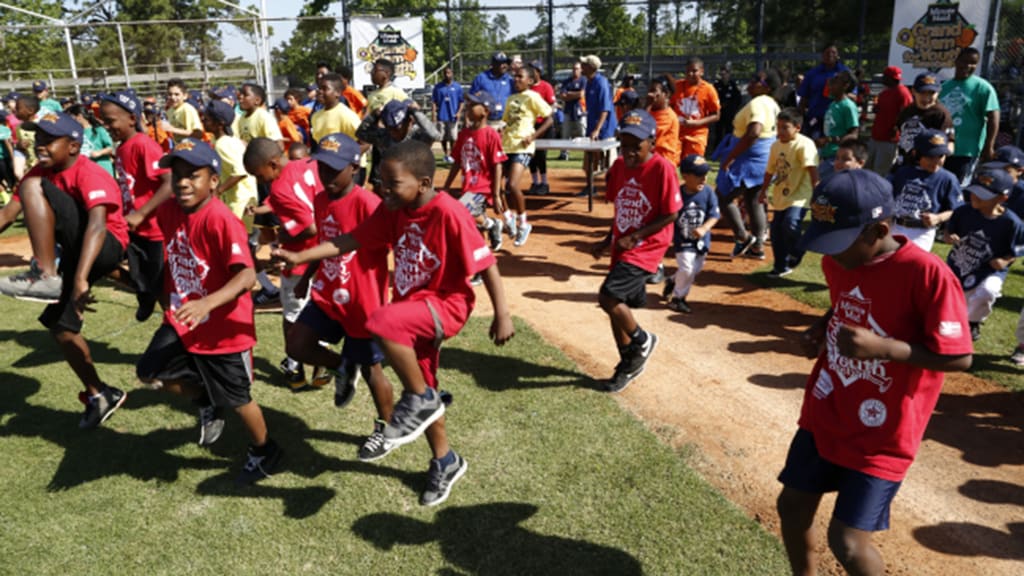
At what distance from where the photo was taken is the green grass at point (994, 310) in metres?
5.87

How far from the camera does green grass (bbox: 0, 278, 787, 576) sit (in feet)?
12.0

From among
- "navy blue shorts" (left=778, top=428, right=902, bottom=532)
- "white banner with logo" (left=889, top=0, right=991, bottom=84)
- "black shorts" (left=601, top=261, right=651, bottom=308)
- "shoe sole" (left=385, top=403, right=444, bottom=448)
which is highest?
"white banner with logo" (left=889, top=0, right=991, bottom=84)

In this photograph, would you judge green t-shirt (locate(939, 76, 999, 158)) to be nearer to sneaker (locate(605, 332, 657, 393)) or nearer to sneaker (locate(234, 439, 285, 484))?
sneaker (locate(605, 332, 657, 393))

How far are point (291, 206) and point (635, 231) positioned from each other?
8.72 feet

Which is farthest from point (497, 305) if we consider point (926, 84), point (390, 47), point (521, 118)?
point (390, 47)

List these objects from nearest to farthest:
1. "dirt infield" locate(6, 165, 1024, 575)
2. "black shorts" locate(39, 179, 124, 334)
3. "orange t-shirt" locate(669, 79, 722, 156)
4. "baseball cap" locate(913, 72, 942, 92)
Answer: "dirt infield" locate(6, 165, 1024, 575)
"black shorts" locate(39, 179, 124, 334)
"baseball cap" locate(913, 72, 942, 92)
"orange t-shirt" locate(669, 79, 722, 156)

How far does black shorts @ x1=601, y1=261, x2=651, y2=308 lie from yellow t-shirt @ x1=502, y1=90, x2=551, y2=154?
17.4 feet

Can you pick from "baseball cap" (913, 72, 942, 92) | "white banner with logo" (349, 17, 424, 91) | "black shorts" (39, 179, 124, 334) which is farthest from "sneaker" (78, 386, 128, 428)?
"white banner with logo" (349, 17, 424, 91)

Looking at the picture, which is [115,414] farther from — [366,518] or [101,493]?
[366,518]

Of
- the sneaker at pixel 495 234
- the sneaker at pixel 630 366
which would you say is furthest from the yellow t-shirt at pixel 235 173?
the sneaker at pixel 630 366

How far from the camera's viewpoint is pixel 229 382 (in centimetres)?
416

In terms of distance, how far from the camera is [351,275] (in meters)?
4.44

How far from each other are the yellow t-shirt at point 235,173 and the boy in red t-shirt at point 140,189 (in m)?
0.99

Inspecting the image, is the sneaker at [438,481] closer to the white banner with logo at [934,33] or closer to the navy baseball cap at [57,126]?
the navy baseball cap at [57,126]
